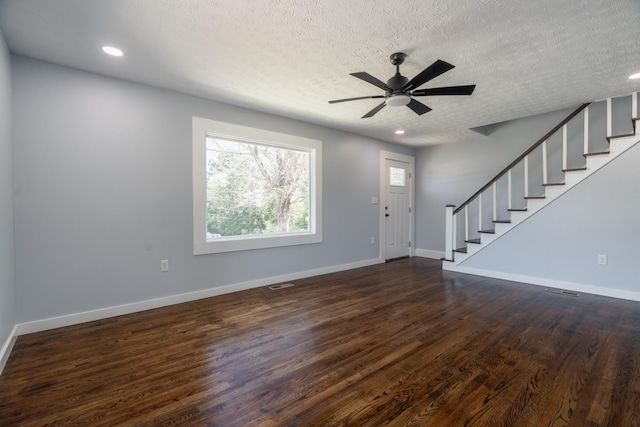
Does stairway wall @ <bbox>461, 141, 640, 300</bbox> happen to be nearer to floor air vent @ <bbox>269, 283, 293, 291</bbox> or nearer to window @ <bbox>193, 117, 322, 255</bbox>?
window @ <bbox>193, 117, 322, 255</bbox>

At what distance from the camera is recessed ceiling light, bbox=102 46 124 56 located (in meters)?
2.42

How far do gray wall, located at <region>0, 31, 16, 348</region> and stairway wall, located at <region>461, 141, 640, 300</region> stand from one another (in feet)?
19.2

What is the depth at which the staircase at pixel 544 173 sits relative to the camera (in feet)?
12.0

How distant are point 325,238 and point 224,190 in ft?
6.14

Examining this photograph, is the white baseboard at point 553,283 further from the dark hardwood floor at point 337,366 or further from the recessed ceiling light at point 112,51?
the recessed ceiling light at point 112,51

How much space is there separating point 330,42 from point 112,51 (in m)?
1.92

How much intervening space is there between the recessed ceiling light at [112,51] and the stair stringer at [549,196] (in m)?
5.33

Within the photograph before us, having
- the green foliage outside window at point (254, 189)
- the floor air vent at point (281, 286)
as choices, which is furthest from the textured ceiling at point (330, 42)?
the floor air vent at point (281, 286)

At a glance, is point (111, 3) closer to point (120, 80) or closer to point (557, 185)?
point (120, 80)

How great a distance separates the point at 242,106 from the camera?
383 cm

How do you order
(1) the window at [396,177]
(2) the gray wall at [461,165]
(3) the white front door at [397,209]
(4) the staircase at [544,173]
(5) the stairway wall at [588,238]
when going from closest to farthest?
(5) the stairway wall at [588,238] < (4) the staircase at [544,173] < (2) the gray wall at [461,165] < (3) the white front door at [397,209] < (1) the window at [396,177]

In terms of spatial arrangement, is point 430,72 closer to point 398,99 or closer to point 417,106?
point 398,99

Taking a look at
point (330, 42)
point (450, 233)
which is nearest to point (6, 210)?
point (330, 42)

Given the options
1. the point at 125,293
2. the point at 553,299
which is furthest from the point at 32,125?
the point at 553,299
